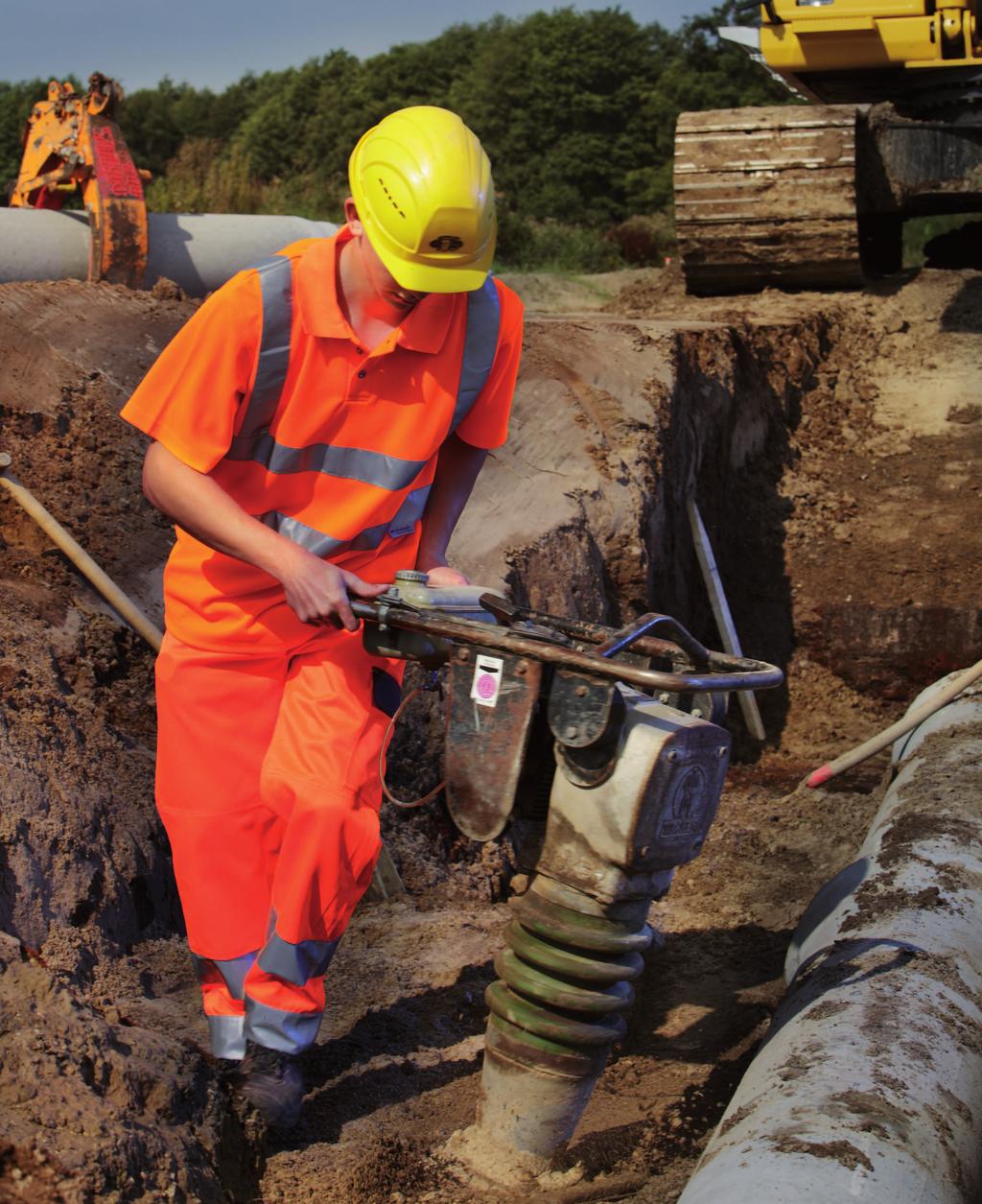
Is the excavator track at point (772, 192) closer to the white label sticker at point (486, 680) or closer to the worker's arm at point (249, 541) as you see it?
the worker's arm at point (249, 541)

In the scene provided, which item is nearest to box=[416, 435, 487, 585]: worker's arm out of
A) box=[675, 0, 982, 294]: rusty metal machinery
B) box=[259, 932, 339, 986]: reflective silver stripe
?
box=[259, 932, 339, 986]: reflective silver stripe

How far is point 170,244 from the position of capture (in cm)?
776

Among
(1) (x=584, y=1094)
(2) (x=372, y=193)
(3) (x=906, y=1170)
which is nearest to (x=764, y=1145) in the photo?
(3) (x=906, y=1170)

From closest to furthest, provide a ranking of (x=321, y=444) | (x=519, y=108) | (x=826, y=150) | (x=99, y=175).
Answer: (x=321, y=444), (x=99, y=175), (x=826, y=150), (x=519, y=108)

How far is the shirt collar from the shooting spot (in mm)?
3127

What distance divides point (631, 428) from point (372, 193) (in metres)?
3.95

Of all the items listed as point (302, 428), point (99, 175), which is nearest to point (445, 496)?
point (302, 428)

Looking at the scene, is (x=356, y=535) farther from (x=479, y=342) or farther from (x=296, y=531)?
(x=479, y=342)

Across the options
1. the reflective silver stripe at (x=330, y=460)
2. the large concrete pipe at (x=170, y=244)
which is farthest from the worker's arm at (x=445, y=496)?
the large concrete pipe at (x=170, y=244)

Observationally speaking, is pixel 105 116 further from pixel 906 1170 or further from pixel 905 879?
pixel 906 1170

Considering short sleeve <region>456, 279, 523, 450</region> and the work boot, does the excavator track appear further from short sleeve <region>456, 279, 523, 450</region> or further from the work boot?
the work boot

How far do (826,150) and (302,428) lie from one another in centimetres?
749

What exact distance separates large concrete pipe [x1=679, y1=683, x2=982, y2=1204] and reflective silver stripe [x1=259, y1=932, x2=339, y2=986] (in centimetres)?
93

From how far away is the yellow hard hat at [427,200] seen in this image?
3031 mm
